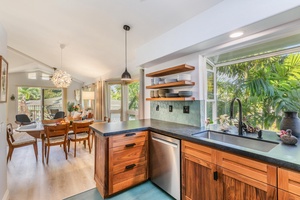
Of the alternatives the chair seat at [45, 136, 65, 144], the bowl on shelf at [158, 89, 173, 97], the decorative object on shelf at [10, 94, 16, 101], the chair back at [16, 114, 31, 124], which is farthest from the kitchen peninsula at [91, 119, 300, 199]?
the decorative object on shelf at [10, 94, 16, 101]

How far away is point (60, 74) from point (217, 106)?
4.23 m

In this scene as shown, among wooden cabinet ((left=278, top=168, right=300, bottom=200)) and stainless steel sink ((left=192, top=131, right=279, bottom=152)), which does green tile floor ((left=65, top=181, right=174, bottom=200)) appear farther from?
wooden cabinet ((left=278, top=168, right=300, bottom=200))

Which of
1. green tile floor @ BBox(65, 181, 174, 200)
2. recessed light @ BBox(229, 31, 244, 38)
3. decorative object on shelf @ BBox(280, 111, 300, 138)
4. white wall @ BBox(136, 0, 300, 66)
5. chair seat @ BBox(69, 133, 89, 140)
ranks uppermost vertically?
white wall @ BBox(136, 0, 300, 66)

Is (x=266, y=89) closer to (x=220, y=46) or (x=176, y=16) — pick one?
(x=220, y=46)

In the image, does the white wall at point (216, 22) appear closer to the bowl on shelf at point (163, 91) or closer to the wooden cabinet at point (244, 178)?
the bowl on shelf at point (163, 91)

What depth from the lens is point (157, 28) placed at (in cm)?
229

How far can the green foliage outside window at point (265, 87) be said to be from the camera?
173 cm

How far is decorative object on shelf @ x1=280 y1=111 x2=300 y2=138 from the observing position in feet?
4.80

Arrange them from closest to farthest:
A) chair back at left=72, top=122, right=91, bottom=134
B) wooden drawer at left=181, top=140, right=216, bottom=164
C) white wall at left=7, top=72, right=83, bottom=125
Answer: wooden drawer at left=181, top=140, right=216, bottom=164 → chair back at left=72, top=122, right=91, bottom=134 → white wall at left=7, top=72, right=83, bottom=125

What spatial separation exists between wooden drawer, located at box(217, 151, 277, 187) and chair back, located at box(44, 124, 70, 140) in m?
3.07

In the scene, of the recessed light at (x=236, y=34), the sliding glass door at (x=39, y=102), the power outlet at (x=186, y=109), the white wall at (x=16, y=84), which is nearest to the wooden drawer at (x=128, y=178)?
the power outlet at (x=186, y=109)

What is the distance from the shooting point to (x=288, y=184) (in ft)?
3.23

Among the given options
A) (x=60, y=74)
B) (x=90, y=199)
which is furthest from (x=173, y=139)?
(x=60, y=74)

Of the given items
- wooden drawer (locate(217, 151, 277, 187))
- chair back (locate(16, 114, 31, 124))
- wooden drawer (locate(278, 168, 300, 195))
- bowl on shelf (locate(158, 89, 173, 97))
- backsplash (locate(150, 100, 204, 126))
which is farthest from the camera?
chair back (locate(16, 114, 31, 124))
